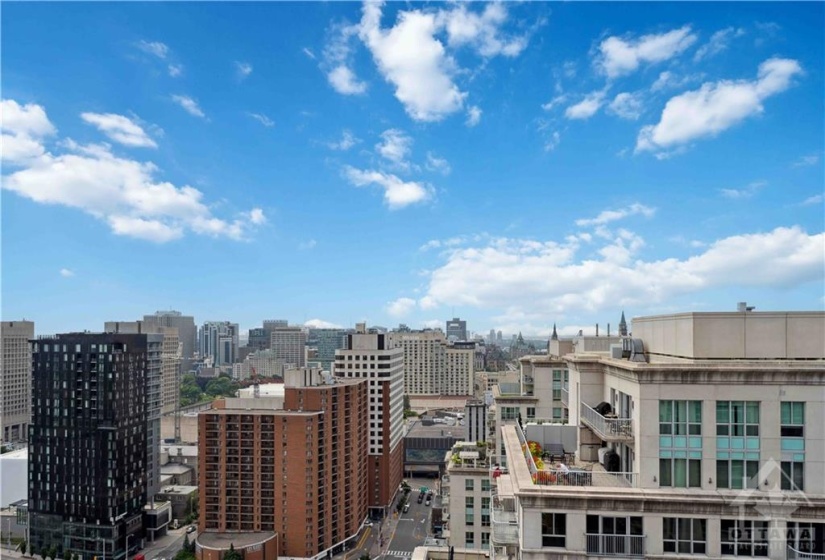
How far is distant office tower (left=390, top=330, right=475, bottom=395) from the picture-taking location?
187375mm

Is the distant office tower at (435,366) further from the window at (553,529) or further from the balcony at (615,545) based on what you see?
the balcony at (615,545)

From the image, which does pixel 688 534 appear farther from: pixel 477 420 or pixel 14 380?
pixel 14 380

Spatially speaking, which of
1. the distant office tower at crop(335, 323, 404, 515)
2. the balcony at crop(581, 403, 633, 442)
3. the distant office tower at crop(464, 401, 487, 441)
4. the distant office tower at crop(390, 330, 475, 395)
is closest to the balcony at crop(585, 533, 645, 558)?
the balcony at crop(581, 403, 633, 442)

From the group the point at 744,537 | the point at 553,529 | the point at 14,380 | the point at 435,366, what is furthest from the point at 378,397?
the point at 435,366

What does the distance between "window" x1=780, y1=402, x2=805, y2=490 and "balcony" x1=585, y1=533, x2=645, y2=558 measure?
13.3 feet

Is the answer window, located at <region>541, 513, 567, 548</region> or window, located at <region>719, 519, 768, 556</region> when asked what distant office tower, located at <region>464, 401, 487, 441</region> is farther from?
window, located at <region>719, 519, 768, 556</region>

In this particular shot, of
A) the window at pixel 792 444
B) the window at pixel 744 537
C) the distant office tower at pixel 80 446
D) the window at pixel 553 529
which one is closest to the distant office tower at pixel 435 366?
the distant office tower at pixel 80 446

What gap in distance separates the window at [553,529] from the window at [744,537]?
4.05 m

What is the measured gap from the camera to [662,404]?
565 inches

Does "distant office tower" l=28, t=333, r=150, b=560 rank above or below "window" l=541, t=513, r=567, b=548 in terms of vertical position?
below

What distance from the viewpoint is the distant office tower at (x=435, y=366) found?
187 meters

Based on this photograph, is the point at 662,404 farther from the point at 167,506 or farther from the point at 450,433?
the point at 450,433

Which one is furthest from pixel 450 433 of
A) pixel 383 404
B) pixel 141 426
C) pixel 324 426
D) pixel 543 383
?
pixel 543 383

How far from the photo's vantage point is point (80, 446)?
72.1 meters
